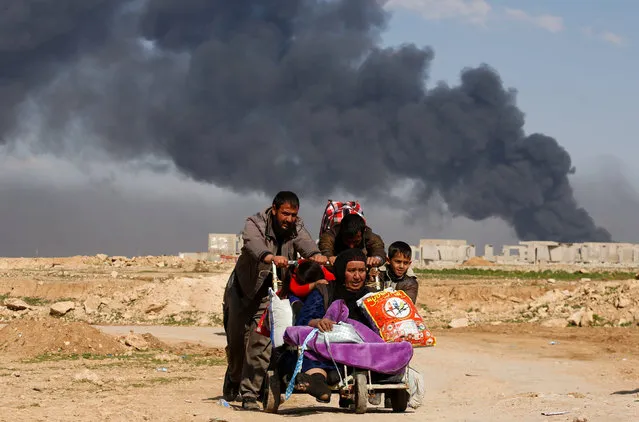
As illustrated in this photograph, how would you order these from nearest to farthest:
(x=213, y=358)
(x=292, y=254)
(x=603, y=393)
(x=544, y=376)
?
(x=292, y=254)
(x=603, y=393)
(x=544, y=376)
(x=213, y=358)

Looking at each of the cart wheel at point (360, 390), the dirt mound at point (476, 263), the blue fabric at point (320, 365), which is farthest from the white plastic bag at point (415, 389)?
the dirt mound at point (476, 263)

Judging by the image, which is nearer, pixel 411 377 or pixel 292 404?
pixel 411 377

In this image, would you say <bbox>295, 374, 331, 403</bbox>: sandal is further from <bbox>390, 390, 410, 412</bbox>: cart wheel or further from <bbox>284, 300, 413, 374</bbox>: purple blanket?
<bbox>390, 390, 410, 412</bbox>: cart wheel

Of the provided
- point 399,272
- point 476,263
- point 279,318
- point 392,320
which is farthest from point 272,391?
point 476,263

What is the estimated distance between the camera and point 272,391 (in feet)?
30.4

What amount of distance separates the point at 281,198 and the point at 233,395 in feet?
7.99

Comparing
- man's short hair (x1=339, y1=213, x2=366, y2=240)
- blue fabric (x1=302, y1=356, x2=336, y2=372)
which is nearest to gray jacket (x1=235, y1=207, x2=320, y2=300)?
man's short hair (x1=339, y1=213, x2=366, y2=240)

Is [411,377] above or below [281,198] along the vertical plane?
below

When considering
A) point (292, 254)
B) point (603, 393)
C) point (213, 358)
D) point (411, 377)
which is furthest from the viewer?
point (213, 358)

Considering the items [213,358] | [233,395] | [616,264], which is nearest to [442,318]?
[213,358]

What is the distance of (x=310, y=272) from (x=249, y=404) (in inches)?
58.3

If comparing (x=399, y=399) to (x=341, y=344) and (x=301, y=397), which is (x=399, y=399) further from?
(x=301, y=397)

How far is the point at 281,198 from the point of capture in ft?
32.3

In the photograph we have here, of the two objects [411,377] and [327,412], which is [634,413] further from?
[327,412]
